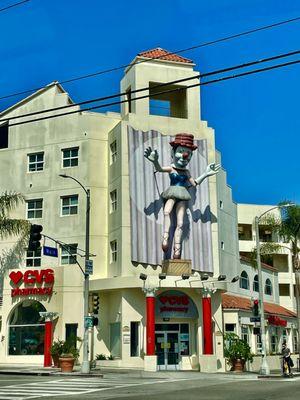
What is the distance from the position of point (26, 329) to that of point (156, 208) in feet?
38.8

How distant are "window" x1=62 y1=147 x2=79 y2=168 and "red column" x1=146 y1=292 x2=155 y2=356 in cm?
1202

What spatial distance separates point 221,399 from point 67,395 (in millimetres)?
5319

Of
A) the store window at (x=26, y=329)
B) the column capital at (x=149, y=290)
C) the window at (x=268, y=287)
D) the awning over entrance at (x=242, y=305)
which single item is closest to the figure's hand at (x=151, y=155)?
the column capital at (x=149, y=290)

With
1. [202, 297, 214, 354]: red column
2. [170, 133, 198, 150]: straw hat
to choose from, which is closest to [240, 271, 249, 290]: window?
[202, 297, 214, 354]: red column

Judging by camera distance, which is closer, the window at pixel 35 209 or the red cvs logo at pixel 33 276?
the red cvs logo at pixel 33 276

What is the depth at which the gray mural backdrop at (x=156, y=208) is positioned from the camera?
3922cm

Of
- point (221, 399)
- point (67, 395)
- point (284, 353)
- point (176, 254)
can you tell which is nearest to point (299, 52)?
point (221, 399)

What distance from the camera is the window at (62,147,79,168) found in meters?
43.6

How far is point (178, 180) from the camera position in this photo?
131 ft

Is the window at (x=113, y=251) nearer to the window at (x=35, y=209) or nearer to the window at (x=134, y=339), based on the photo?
the window at (x=134, y=339)

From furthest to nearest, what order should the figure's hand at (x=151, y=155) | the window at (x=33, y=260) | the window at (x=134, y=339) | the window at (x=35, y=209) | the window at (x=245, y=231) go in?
the window at (x=245, y=231) < the window at (x=35, y=209) < the window at (x=33, y=260) < the figure's hand at (x=151, y=155) < the window at (x=134, y=339)

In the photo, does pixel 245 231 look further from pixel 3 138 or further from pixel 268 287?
pixel 3 138

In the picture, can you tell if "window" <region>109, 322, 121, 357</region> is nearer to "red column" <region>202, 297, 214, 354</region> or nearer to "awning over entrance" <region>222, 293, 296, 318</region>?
"red column" <region>202, 297, 214, 354</region>

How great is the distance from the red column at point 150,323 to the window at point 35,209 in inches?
451
